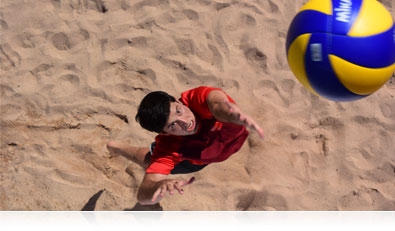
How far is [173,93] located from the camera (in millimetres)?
3781

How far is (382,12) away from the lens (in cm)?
250

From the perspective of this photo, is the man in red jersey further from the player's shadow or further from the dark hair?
the player's shadow

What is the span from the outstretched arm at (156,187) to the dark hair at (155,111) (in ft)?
1.08

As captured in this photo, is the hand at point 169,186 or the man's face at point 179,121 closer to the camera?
the hand at point 169,186

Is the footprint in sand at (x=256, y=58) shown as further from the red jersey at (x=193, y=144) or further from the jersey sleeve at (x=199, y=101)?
the jersey sleeve at (x=199, y=101)

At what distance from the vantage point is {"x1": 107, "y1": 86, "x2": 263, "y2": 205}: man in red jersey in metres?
2.48

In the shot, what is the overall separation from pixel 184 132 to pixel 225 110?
1.13 feet

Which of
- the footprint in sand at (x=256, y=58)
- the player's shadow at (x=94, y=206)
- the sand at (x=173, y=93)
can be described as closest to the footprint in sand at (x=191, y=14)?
the sand at (x=173, y=93)

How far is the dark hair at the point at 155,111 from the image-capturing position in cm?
253

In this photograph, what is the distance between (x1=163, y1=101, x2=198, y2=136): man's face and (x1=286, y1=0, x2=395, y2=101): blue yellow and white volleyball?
713mm

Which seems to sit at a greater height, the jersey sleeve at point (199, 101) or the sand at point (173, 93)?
the jersey sleeve at point (199, 101)
